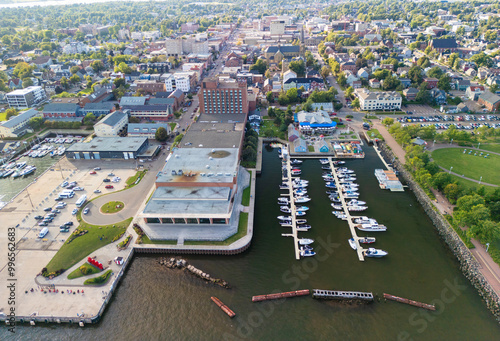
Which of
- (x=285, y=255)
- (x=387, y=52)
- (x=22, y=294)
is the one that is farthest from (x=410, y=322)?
(x=387, y=52)

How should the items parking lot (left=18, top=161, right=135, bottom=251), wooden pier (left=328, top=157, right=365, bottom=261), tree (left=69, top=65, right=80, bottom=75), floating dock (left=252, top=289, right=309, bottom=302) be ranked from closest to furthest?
floating dock (left=252, top=289, right=309, bottom=302), wooden pier (left=328, top=157, right=365, bottom=261), parking lot (left=18, top=161, right=135, bottom=251), tree (left=69, top=65, right=80, bottom=75)

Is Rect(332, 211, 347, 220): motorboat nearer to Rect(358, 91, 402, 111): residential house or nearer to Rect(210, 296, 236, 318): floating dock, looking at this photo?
Rect(210, 296, 236, 318): floating dock

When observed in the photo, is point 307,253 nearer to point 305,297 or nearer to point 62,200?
point 305,297

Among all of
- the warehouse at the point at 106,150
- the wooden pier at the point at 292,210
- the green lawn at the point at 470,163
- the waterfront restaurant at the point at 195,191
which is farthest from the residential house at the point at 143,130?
the green lawn at the point at 470,163

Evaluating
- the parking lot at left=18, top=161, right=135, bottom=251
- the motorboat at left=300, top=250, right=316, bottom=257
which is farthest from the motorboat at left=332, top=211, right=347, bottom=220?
the parking lot at left=18, top=161, right=135, bottom=251

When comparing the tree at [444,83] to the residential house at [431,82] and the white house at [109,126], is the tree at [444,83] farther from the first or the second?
the white house at [109,126]

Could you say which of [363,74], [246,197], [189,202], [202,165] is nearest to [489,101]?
[363,74]
